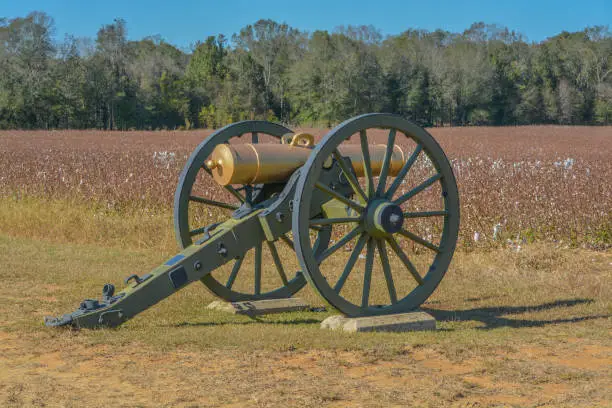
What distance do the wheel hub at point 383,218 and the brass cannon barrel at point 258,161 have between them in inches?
22.2

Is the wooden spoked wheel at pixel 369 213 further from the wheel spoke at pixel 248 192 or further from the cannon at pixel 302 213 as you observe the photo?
the wheel spoke at pixel 248 192

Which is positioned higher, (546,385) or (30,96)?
(30,96)

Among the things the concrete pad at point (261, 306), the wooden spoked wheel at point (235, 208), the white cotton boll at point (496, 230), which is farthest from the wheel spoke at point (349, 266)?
the white cotton boll at point (496, 230)

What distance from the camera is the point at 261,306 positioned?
23.3ft

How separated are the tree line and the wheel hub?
60304mm

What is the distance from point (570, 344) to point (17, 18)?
74.0m

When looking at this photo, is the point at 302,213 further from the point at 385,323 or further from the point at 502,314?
the point at 502,314

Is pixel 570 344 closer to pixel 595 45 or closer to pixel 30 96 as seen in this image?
pixel 30 96

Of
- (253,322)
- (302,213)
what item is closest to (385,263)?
(302,213)

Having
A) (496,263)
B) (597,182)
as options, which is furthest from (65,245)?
(597,182)

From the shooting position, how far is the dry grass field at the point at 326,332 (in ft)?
15.3

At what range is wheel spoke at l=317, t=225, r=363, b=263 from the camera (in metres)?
6.07

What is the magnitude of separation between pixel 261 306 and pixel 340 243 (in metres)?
1.30

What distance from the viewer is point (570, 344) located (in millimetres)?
5977
